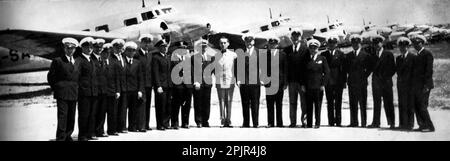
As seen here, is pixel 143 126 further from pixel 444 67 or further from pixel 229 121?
pixel 444 67

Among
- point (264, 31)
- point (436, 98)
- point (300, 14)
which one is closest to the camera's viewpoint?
point (436, 98)

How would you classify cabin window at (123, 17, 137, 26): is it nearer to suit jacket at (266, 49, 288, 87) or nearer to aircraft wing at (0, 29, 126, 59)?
aircraft wing at (0, 29, 126, 59)

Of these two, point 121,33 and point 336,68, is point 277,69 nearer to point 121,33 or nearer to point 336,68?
point 336,68

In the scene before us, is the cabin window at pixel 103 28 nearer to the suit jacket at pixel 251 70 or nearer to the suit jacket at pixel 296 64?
the suit jacket at pixel 251 70

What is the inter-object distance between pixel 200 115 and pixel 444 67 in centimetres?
377

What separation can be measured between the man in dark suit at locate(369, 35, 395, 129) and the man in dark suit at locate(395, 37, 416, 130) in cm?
10

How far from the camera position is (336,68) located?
617cm

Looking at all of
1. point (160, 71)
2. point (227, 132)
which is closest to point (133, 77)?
point (160, 71)

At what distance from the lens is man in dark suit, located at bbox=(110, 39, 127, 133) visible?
227 inches

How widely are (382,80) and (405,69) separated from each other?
33 centimetres

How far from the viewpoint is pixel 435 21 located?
664 centimetres
